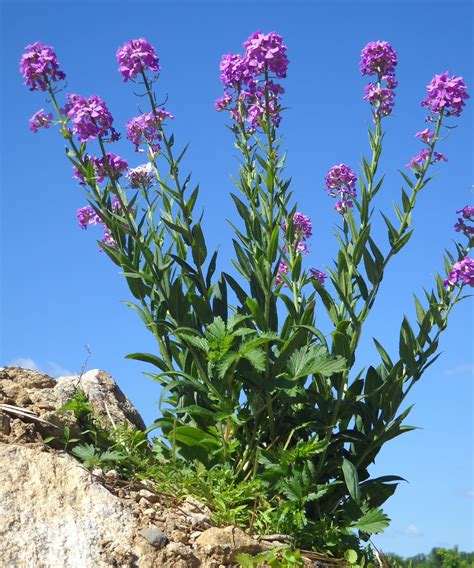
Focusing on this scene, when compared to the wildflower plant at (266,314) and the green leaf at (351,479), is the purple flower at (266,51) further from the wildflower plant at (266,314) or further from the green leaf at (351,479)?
the green leaf at (351,479)

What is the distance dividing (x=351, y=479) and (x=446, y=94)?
2.33 m

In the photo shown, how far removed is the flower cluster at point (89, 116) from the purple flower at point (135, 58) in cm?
23

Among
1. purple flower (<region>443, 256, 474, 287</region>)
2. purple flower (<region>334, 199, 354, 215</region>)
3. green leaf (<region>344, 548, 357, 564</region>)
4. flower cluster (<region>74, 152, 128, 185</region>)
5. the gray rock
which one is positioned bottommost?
the gray rock

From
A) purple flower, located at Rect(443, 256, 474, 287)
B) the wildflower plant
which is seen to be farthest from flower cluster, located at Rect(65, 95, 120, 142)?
purple flower, located at Rect(443, 256, 474, 287)

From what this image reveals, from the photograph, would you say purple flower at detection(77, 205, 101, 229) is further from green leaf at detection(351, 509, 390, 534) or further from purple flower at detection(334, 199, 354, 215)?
green leaf at detection(351, 509, 390, 534)

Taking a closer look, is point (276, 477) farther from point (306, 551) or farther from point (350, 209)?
point (350, 209)

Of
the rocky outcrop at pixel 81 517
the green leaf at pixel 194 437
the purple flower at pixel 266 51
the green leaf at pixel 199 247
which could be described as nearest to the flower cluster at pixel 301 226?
the green leaf at pixel 199 247

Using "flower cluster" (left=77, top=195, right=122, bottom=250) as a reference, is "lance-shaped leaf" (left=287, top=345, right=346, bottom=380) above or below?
below

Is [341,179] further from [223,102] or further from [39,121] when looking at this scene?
[39,121]

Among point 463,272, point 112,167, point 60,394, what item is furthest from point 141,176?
point 463,272

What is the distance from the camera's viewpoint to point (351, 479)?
4.37 metres

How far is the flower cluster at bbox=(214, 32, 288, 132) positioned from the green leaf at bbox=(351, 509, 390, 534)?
7.33 feet

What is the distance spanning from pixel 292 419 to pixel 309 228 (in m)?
1.29

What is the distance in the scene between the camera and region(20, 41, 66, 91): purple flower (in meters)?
4.55
